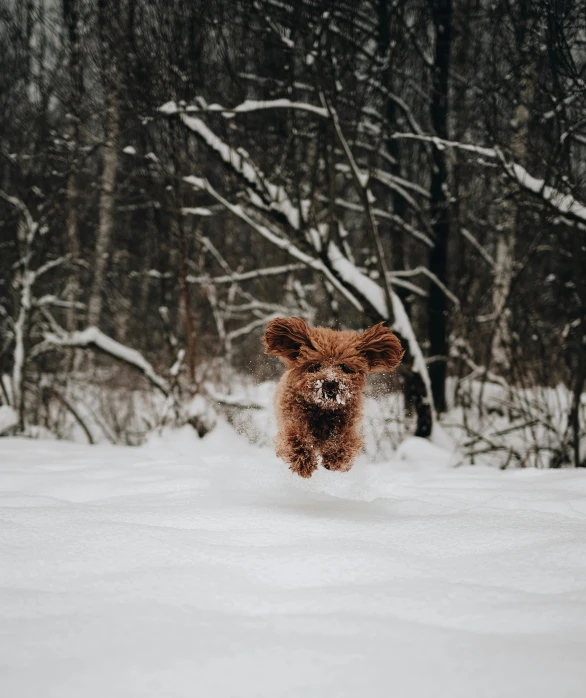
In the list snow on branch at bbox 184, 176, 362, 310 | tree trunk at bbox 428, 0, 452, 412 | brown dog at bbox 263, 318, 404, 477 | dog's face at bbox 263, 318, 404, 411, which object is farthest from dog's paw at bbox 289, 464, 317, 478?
tree trunk at bbox 428, 0, 452, 412

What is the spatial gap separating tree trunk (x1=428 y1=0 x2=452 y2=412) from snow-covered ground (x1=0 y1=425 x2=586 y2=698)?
4.03 meters

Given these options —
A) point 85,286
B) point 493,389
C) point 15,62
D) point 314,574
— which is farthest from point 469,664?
point 85,286

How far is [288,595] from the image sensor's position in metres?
1.64

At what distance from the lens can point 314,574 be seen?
1.78 metres

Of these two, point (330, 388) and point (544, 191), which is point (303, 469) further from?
point (544, 191)

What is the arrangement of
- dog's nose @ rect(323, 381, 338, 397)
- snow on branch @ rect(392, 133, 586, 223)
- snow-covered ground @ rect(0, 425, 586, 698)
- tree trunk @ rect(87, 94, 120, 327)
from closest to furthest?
snow-covered ground @ rect(0, 425, 586, 698), dog's nose @ rect(323, 381, 338, 397), snow on branch @ rect(392, 133, 586, 223), tree trunk @ rect(87, 94, 120, 327)

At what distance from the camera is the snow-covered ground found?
4.18 ft

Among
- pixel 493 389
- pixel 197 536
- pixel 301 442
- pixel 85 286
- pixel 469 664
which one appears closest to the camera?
pixel 469 664

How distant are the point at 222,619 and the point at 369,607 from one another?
0.42 m

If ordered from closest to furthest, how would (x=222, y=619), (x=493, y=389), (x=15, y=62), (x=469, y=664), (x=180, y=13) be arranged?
(x=469, y=664) → (x=222, y=619) → (x=180, y=13) → (x=15, y=62) → (x=493, y=389)

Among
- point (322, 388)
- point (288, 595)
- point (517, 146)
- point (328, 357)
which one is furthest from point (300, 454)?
point (517, 146)

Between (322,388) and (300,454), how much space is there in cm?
37

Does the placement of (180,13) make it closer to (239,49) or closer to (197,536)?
(239,49)

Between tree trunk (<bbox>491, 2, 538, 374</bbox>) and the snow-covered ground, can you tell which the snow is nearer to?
the snow-covered ground
